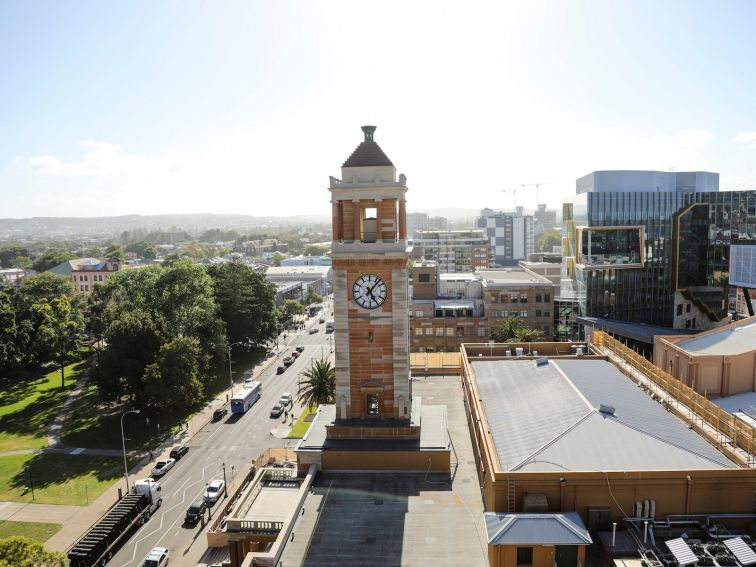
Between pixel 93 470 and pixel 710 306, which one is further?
pixel 710 306

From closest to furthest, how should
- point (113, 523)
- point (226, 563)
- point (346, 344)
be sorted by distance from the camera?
1. point (346, 344)
2. point (226, 563)
3. point (113, 523)

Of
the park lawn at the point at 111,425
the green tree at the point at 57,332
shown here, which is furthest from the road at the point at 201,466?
the green tree at the point at 57,332

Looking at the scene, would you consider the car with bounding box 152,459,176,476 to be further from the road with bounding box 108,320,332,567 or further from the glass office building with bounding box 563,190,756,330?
the glass office building with bounding box 563,190,756,330

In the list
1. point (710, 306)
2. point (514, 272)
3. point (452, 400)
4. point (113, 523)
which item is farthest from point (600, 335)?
point (514, 272)

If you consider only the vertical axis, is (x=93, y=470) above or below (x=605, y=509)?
below

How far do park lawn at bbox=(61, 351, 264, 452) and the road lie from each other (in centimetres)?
542

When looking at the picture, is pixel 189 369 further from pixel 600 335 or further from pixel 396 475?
pixel 600 335

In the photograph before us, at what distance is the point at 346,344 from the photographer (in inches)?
1706

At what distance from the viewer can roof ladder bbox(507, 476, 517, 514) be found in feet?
103

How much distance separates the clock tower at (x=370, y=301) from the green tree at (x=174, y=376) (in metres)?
42.5

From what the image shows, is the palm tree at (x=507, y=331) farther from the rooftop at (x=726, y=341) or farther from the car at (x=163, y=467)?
the car at (x=163, y=467)

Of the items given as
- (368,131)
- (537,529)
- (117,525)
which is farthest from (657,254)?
(117,525)

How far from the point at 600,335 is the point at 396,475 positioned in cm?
3435

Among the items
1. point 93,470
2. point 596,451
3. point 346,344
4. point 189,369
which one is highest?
point 346,344
